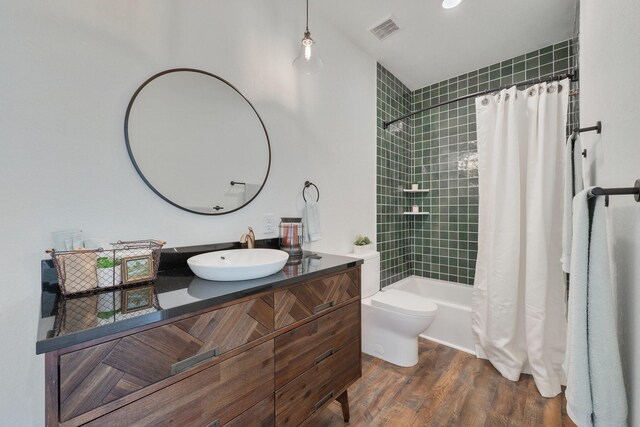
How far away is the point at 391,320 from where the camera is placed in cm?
201

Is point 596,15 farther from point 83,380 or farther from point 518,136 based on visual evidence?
point 83,380

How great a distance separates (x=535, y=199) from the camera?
1857mm

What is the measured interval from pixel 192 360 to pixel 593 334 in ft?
3.43

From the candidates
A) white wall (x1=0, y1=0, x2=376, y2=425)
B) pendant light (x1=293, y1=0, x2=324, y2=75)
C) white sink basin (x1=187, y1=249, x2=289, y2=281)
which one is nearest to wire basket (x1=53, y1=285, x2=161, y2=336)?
white sink basin (x1=187, y1=249, x2=289, y2=281)

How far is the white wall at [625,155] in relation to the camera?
0.55 metres

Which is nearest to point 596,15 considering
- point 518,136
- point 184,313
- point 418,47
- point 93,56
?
point 518,136

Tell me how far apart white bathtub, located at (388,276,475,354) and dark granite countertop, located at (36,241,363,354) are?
176cm

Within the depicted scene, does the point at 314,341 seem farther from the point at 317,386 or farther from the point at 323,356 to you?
the point at 317,386

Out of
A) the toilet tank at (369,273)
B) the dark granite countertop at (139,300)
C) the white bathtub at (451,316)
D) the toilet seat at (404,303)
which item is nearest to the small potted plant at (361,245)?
the toilet tank at (369,273)

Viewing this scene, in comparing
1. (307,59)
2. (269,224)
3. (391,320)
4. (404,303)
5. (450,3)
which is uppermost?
(450,3)

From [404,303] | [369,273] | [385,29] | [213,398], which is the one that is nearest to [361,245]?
[369,273]

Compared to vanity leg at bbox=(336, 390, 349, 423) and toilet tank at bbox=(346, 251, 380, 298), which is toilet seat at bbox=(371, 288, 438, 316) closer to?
toilet tank at bbox=(346, 251, 380, 298)

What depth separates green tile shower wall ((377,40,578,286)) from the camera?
2.66 metres

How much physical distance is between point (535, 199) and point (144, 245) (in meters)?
2.43
